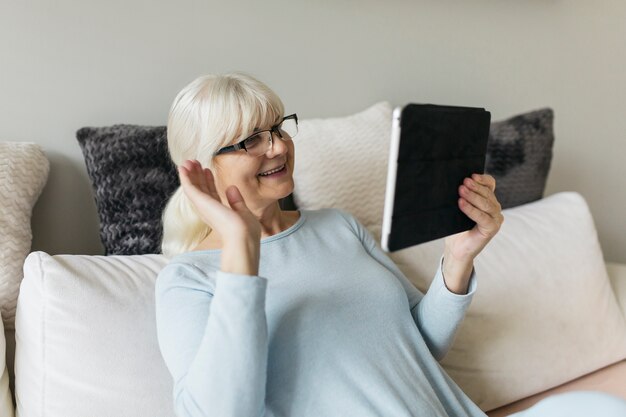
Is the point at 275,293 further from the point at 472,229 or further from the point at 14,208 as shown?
Answer: the point at 14,208

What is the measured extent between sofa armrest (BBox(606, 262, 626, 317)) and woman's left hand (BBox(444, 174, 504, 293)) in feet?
2.33

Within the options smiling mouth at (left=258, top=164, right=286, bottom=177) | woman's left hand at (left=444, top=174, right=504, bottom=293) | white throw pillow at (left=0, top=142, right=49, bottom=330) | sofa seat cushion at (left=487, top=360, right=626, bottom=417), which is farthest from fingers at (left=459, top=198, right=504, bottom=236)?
white throw pillow at (left=0, top=142, right=49, bottom=330)

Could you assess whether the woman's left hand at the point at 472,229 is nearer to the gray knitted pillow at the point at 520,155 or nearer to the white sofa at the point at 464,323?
the white sofa at the point at 464,323

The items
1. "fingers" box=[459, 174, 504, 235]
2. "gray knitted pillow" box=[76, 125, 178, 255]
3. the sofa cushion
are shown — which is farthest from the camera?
the sofa cushion

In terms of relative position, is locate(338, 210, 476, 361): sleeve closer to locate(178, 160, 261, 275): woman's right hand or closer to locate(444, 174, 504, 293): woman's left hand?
locate(444, 174, 504, 293): woman's left hand

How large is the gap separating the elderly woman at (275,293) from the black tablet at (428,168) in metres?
0.04

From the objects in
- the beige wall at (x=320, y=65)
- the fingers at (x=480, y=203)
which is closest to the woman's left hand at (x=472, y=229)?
the fingers at (x=480, y=203)

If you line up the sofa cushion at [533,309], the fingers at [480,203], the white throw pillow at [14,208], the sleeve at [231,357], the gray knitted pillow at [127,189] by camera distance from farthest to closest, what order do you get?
the sofa cushion at [533,309], the gray knitted pillow at [127,189], the white throw pillow at [14,208], the fingers at [480,203], the sleeve at [231,357]

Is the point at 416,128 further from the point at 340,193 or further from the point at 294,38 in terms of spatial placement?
the point at 294,38

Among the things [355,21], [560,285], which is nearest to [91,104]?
[355,21]

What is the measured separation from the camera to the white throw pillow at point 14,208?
1172 mm

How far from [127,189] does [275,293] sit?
40cm

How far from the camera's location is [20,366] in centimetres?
112

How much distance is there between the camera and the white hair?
3.60ft
